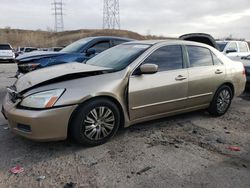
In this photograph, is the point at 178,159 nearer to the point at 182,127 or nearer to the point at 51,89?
the point at 182,127

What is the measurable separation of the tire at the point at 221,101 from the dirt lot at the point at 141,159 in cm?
63

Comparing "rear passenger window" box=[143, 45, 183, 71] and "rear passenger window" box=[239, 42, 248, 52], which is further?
"rear passenger window" box=[239, 42, 248, 52]

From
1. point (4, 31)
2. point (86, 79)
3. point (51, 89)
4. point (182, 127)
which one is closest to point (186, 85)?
point (182, 127)

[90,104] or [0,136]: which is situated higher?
[90,104]

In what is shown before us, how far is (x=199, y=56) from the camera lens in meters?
5.12

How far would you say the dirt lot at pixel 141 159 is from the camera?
10.0 feet

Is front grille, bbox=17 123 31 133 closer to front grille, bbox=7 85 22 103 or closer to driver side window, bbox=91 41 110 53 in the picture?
front grille, bbox=7 85 22 103

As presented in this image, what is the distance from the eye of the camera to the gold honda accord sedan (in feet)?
11.6

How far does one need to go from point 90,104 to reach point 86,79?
37cm

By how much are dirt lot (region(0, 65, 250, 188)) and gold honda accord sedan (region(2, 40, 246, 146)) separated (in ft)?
0.91

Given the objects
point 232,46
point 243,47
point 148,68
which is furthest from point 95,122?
point 243,47

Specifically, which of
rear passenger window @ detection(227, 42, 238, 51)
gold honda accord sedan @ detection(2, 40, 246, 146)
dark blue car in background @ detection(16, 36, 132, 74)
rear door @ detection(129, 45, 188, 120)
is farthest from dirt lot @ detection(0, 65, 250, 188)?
rear passenger window @ detection(227, 42, 238, 51)

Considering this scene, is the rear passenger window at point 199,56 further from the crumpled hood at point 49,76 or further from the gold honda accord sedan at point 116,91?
the crumpled hood at point 49,76

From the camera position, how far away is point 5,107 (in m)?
3.90
